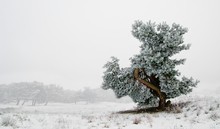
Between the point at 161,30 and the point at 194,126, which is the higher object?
the point at 161,30

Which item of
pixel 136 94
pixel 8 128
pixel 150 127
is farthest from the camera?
pixel 136 94

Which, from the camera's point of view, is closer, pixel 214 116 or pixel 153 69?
pixel 214 116

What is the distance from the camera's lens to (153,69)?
17578 millimetres

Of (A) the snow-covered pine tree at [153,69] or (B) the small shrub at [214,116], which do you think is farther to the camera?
(A) the snow-covered pine tree at [153,69]

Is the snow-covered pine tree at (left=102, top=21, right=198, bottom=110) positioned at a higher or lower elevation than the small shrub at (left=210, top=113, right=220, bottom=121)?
higher

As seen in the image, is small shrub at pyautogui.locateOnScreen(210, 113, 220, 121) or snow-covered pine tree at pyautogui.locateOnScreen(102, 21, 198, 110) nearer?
small shrub at pyautogui.locateOnScreen(210, 113, 220, 121)

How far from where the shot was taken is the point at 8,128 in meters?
10.7

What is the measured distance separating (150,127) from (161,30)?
944 cm

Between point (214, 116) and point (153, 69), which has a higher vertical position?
point (153, 69)

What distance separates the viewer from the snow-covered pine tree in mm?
17531

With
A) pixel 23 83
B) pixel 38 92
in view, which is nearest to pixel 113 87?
pixel 38 92

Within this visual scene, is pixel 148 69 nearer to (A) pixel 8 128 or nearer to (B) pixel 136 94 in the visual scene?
(B) pixel 136 94

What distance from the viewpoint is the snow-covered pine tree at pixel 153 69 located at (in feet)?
57.5

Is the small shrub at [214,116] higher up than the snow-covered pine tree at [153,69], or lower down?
lower down
